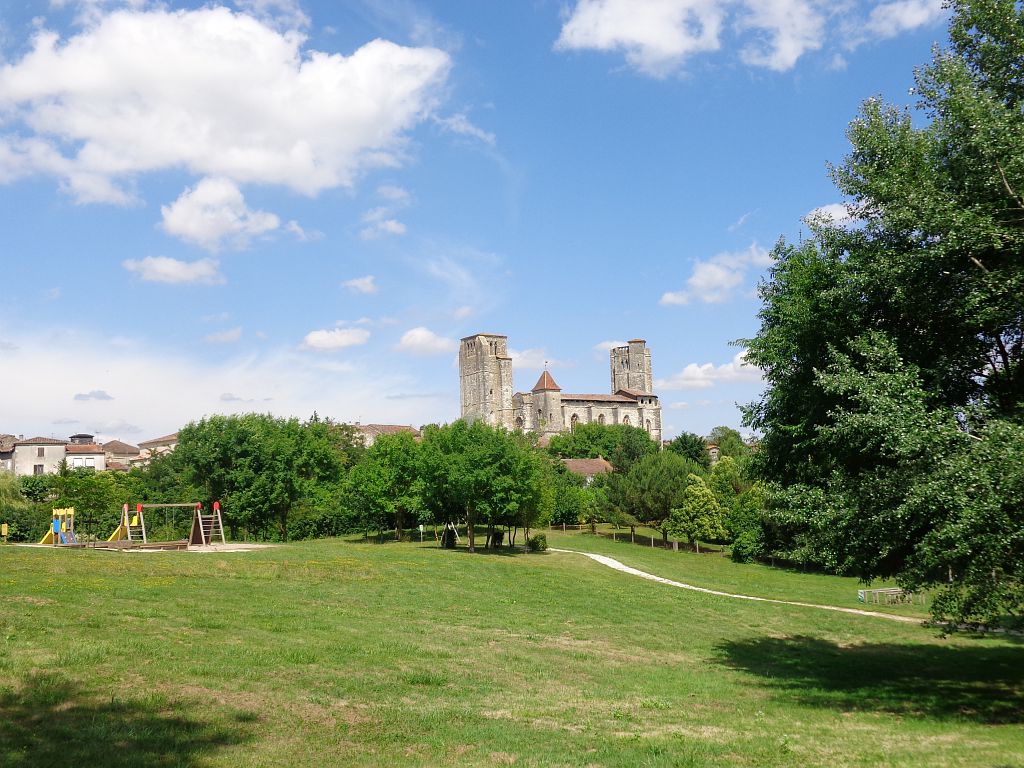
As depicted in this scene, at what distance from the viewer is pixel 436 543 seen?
5016 centimetres

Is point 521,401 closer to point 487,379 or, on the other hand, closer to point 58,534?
point 487,379

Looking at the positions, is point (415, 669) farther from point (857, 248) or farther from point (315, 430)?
point (315, 430)

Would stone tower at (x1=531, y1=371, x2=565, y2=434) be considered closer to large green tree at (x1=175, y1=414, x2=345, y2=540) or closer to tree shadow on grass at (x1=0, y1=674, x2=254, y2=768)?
large green tree at (x1=175, y1=414, x2=345, y2=540)

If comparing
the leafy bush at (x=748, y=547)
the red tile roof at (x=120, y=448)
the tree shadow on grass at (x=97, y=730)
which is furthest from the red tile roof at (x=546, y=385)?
the tree shadow on grass at (x=97, y=730)

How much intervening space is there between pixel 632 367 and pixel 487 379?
129 feet

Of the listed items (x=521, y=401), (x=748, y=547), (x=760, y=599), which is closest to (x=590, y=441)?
(x=521, y=401)

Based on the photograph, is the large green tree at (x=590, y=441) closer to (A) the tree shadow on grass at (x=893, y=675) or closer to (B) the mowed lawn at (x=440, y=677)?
(A) the tree shadow on grass at (x=893, y=675)

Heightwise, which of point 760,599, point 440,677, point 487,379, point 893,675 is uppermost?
point 487,379

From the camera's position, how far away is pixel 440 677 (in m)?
14.6

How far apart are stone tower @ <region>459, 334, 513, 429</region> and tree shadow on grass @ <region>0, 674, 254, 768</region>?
138m

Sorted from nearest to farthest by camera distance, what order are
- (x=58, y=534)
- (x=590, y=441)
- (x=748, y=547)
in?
(x=58, y=534), (x=748, y=547), (x=590, y=441)

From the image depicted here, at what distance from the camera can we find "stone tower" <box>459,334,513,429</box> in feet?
496

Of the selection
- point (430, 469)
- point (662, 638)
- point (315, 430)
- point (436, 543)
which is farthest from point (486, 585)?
point (315, 430)

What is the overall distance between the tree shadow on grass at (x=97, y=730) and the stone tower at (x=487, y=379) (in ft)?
454
